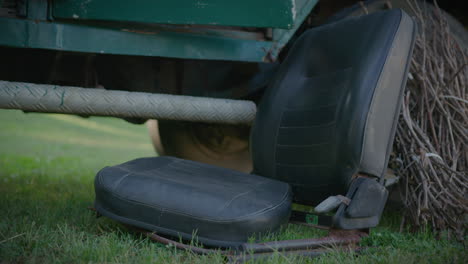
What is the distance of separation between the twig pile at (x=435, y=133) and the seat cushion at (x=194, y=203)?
26.2 inches

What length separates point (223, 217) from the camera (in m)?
1.42

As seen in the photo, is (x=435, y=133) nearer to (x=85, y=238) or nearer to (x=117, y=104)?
(x=117, y=104)

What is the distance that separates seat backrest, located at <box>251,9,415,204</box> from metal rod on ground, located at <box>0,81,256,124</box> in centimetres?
20

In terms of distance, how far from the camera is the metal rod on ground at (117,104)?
→ 1856 mm

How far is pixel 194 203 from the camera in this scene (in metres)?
1.47

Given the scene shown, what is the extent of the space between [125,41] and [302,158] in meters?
1.05

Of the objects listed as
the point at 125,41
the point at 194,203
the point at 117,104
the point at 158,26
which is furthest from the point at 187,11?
the point at 194,203

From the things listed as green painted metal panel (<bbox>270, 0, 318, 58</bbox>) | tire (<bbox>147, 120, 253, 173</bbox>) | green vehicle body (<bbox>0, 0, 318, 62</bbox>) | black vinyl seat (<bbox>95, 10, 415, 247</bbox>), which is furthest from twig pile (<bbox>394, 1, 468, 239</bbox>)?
tire (<bbox>147, 120, 253, 173</bbox>)

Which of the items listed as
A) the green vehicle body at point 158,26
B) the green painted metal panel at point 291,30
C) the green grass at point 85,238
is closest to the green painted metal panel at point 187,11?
the green vehicle body at point 158,26

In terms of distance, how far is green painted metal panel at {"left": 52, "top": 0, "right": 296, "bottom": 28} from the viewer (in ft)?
6.53

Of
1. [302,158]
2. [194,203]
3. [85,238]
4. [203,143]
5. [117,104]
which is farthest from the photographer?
[203,143]

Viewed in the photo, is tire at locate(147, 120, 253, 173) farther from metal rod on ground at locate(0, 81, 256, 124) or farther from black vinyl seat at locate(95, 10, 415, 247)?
black vinyl seat at locate(95, 10, 415, 247)

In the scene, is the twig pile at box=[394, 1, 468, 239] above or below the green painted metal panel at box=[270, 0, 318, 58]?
below

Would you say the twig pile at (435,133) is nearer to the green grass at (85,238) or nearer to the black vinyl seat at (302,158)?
the green grass at (85,238)
